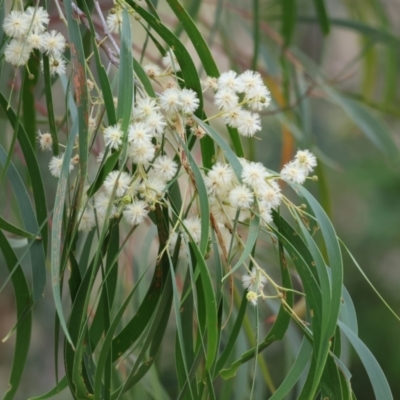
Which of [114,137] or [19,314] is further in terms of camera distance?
[19,314]

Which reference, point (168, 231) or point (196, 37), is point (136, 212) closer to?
point (168, 231)

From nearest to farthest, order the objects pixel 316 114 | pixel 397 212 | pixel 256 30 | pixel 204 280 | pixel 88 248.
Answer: pixel 204 280 < pixel 88 248 < pixel 256 30 < pixel 397 212 < pixel 316 114

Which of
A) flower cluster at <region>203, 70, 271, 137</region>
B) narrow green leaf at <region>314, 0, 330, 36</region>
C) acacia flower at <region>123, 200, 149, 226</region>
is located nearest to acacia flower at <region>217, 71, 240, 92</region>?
flower cluster at <region>203, 70, 271, 137</region>

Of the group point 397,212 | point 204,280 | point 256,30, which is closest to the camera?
point 204,280

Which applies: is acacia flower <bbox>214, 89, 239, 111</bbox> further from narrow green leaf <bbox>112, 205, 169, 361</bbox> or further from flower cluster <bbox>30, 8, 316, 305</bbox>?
narrow green leaf <bbox>112, 205, 169, 361</bbox>

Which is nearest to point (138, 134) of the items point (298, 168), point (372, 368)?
point (298, 168)

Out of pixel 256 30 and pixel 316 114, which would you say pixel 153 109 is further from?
pixel 316 114

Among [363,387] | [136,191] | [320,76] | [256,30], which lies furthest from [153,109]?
[363,387]

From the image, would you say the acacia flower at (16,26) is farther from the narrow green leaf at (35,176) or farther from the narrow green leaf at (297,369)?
the narrow green leaf at (297,369)
